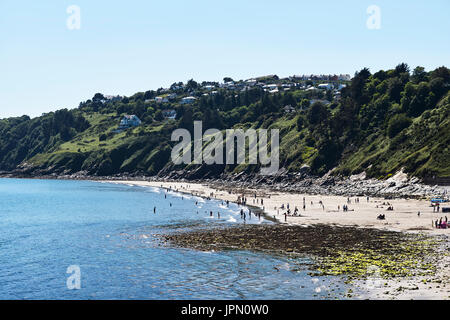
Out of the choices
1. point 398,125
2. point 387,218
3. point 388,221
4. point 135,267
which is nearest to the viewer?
point 135,267

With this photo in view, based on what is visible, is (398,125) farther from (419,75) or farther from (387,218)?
(387,218)

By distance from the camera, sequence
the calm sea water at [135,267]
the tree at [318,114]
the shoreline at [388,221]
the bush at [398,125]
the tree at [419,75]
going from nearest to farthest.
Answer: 1. the shoreline at [388,221]
2. the calm sea water at [135,267]
3. the bush at [398,125]
4. the tree at [419,75]
5. the tree at [318,114]

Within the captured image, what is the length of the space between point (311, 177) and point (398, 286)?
4359 inches

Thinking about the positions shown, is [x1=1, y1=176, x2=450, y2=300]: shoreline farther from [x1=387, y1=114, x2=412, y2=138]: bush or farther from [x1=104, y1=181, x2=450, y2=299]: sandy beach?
[x1=387, y1=114, x2=412, y2=138]: bush

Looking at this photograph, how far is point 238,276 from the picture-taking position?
132 feet

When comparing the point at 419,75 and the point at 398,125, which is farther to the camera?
the point at 419,75

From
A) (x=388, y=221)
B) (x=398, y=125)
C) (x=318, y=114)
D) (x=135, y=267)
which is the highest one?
(x=318, y=114)

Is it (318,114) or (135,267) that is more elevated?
(318,114)

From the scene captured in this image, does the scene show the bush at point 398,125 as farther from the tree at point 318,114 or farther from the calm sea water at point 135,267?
the calm sea water at point 135,267

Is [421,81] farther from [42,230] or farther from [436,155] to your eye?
[42,230]

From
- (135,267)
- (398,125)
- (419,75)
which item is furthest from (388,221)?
(419,75)

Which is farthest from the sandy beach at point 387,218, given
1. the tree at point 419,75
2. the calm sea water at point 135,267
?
the tree at point 419,75

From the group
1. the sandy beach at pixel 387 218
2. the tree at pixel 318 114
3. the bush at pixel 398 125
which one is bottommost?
the sandy beach at pixel 387 218
